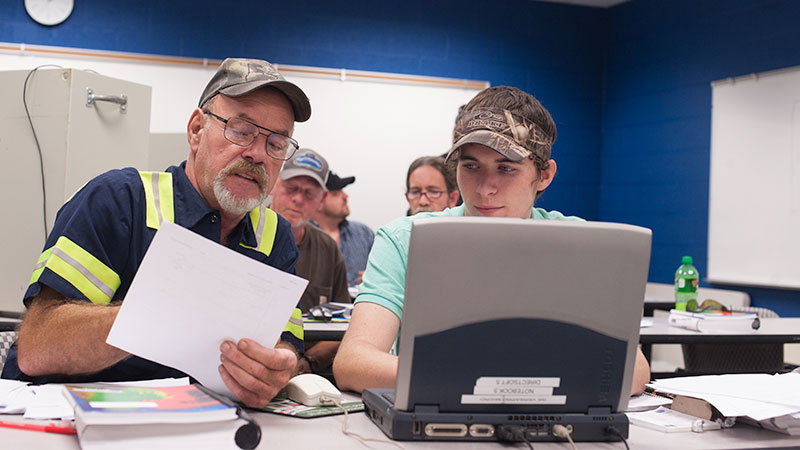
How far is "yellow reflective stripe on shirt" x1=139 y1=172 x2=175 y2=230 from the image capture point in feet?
5.08

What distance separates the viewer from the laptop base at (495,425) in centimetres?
105

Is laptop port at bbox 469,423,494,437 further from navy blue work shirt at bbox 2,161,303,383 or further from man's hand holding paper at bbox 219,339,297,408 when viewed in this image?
navy blue work shirt at bbox 2,161,303,383

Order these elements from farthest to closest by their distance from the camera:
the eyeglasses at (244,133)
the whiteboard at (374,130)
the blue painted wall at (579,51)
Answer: the whiteboard at (374,130) < the blue painted wall at (579,51) < the eyeglasses at (244,133)

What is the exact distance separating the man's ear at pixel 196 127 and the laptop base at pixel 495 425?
2.84ft

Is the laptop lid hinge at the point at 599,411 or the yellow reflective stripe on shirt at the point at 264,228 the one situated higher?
the yellow reflective stripe on shirt at the point at 264,228

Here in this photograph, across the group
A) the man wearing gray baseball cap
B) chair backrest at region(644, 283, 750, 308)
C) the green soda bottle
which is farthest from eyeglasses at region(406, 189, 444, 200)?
the man wearing gray baseball cap

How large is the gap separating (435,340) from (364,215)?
15.1ft

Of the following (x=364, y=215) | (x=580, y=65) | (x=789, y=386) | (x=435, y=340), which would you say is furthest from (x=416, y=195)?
(x=580, y=65)

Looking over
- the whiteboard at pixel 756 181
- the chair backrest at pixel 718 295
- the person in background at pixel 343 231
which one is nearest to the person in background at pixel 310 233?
the person in background at pixel 343 231

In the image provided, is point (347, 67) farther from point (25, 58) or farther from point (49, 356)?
point (49, 356)

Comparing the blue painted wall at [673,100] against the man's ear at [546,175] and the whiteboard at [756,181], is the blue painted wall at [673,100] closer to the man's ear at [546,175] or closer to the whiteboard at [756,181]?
the whiteboard at [756,181]

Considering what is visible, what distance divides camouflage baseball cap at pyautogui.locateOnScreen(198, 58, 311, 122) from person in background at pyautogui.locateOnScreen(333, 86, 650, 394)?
0.36 m

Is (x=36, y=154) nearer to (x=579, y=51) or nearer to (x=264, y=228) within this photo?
(x=264, y=228)

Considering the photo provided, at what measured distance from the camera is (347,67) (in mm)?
5605
